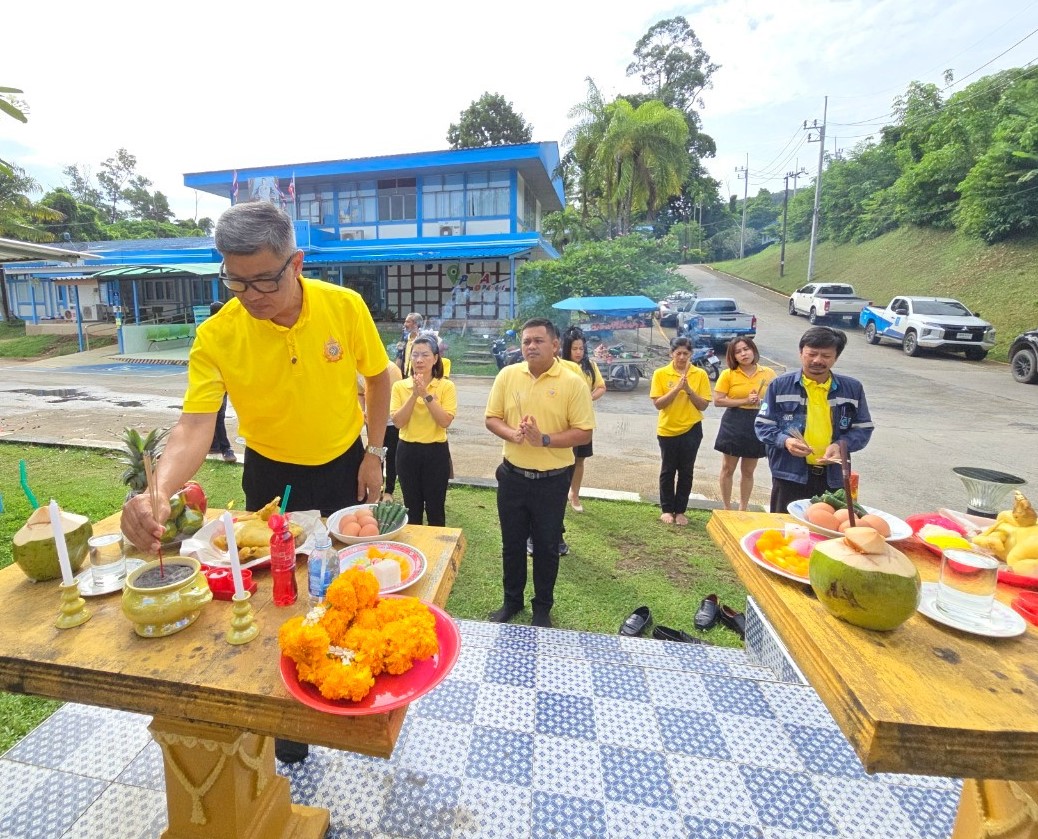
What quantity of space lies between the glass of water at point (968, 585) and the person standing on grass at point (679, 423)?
360 centimetres

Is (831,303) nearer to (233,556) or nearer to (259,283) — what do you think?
(259,283)

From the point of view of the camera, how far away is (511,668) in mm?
3057

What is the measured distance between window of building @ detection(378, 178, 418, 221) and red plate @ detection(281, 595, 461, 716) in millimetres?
21889

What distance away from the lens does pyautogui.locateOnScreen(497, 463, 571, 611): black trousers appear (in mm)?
3514

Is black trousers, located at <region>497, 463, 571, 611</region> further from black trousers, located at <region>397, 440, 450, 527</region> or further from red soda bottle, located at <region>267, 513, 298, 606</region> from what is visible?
red soda bottle, located at <region>267, 513, 298, 606</region>

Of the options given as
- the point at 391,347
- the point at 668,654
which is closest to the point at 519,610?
the point at 668,654

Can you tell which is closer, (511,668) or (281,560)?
(281,560)

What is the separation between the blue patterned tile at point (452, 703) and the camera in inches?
105

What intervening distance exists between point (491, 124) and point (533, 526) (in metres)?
33.2

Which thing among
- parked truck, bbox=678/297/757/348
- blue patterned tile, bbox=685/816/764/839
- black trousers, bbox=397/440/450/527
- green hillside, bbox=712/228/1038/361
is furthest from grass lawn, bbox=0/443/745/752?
green hillside, bbox=712/228/1038/361

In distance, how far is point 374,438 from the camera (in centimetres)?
275

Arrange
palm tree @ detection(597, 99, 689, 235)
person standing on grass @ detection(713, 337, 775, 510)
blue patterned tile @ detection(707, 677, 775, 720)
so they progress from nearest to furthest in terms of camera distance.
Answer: blue patterned tile @ detection(707, 677, 775, 720)
person standing on grass @ detection(713, 337, 775, 510)
palm tree @ detection(597, 99, 689, 235)

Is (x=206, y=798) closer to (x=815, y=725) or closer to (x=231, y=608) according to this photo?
(x=231, y=608)

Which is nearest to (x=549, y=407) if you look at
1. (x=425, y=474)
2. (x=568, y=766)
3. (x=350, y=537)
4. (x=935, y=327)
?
(x=425, y=474)
